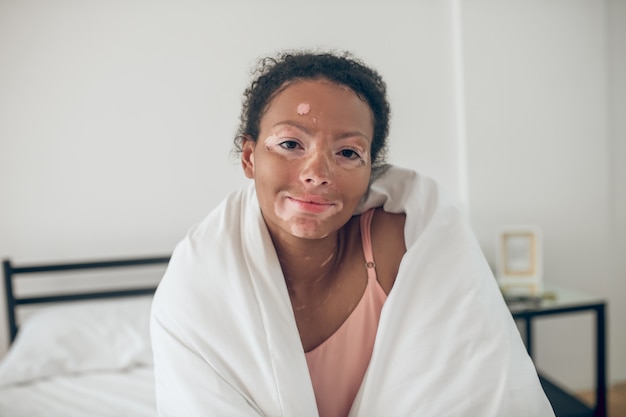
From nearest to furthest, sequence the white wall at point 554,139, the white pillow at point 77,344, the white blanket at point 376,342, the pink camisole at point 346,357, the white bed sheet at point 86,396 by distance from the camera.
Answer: the white blanket at point 376,342 < the pink camisole at point 346,357 < the white bed sheet at point 86,396 < the white pillow at point 77,344 < the white wall at point 554,139

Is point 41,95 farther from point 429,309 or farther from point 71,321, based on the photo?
point 429,309

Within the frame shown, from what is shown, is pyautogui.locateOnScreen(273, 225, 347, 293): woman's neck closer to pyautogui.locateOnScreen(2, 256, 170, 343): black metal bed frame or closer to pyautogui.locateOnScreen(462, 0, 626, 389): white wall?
pyautogui.locateOnScreen(2, 256, 170, 343): black metal bed frame

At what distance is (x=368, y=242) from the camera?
34.7 inches

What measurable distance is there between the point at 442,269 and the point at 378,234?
0.50ft

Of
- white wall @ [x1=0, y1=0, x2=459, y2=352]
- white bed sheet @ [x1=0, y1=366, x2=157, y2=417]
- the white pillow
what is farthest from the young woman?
white wall @ [x1=0, y1=0, x2=459, y2=352]

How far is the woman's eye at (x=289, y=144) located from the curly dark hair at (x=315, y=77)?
0.07 metres

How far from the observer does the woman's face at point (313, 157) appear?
73 centimetres

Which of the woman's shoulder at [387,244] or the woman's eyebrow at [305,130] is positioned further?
the woman's shoulder at [387,244]

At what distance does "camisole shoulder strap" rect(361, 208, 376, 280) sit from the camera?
0.86 m

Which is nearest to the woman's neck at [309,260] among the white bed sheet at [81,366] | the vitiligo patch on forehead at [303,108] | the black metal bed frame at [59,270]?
the vitiligo patch on forehead at [303,108]

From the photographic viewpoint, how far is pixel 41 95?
1845mm

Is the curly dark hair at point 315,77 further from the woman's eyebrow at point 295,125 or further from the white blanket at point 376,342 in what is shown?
the white blanket at point 376,342

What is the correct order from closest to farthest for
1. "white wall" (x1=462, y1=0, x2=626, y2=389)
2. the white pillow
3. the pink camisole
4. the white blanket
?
the white blanket → the pink camisole → the white pillow → "white wall" (x1=462, y1=0, x2=626, y2=389)

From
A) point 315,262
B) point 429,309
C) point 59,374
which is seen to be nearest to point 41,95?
point 59,374
